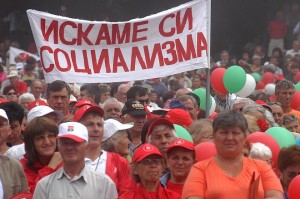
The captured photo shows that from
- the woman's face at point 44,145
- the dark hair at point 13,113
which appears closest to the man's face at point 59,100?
the dark hair at point 13,113

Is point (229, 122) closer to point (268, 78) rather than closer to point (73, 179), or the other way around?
point (73, 179)

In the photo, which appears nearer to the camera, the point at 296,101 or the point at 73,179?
the point at 73,179

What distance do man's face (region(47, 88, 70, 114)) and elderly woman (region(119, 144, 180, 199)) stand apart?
3.39 metres

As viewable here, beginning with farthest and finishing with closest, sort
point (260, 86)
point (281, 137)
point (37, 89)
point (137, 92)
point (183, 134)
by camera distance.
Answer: point (260, 86)
point (37, 89)
point (137, 92)
point (281, 137)
point (183, 134)

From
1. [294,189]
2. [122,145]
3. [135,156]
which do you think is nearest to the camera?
[294,189]

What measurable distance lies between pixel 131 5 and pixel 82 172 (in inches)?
794

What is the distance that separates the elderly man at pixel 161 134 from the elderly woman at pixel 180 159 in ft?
2.10

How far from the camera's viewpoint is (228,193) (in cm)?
734

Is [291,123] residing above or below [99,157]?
above

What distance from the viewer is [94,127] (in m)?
8.86

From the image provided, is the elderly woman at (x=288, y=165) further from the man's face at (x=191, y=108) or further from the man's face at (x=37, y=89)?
the man's face at (x=37, y=89)

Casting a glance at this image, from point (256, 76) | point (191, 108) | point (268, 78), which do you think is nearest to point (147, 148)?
point (191, 108)

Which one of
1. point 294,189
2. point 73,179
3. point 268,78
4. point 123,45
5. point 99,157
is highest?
point 123,45

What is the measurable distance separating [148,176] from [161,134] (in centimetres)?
112
